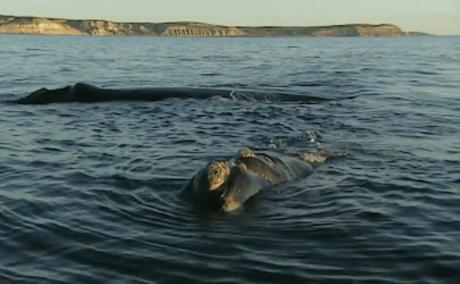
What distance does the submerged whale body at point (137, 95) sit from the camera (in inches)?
746

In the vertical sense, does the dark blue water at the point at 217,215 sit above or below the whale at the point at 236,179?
below

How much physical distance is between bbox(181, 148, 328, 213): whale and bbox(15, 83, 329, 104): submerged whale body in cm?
972

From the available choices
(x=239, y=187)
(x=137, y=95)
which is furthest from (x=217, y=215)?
(x=137, y=95)

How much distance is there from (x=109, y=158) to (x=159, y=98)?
8.13m

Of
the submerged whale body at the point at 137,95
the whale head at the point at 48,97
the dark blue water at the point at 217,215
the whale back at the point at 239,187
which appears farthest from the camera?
the submerged whale body at the point at 137,95

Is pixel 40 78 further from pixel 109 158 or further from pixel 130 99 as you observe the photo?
pixel 109 158

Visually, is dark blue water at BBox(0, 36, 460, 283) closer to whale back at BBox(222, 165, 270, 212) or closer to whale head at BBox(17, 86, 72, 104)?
whale back at BBox(222, 165, 270, 212)

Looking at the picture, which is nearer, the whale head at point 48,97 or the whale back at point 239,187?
the whale back at point 239,187

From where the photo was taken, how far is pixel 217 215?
8.20 meters

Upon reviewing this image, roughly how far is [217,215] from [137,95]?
39.4 feet

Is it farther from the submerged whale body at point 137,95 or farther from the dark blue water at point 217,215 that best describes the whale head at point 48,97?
the dark blue water at point 217,215

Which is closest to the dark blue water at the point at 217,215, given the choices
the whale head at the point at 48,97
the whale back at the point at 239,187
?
the whale back at the point at 239,187

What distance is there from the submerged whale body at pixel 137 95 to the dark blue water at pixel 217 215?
0.97m

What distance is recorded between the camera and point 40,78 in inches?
1107
